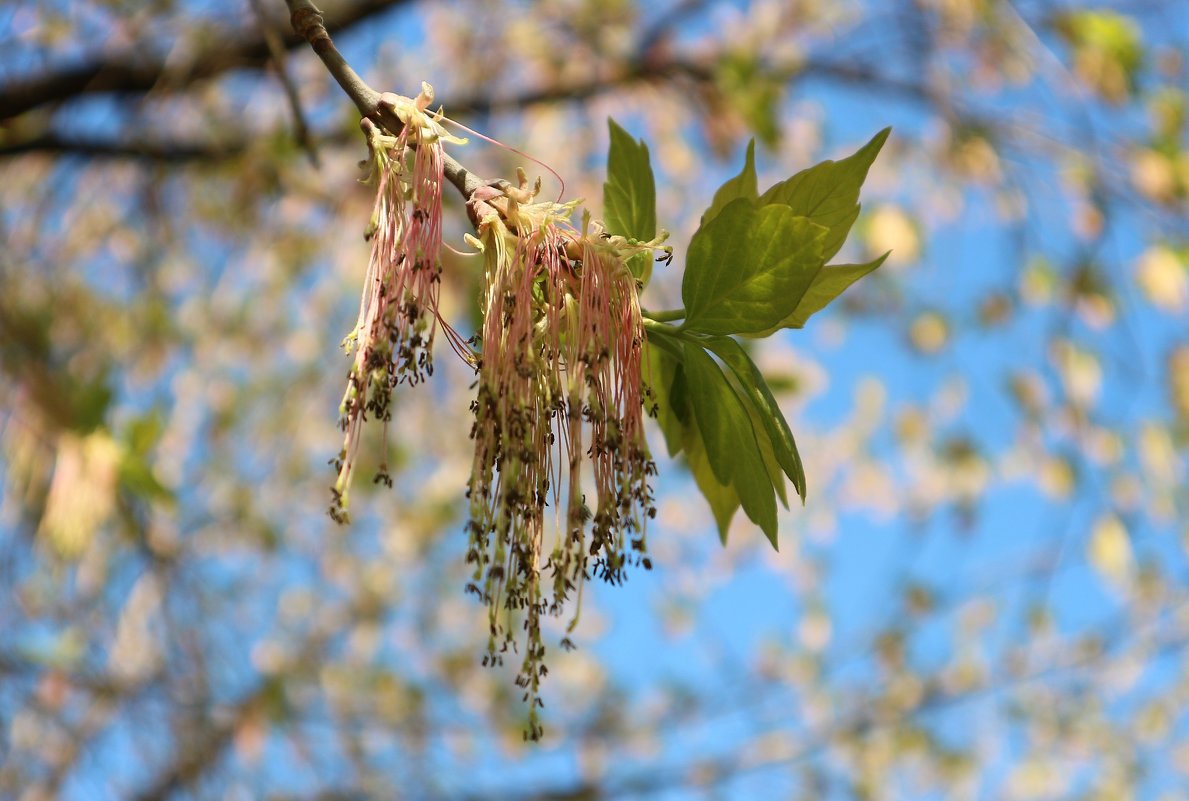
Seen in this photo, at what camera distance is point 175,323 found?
324cm

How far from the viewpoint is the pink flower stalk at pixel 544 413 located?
28.7 inches

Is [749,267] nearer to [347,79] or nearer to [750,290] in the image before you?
[750,290]

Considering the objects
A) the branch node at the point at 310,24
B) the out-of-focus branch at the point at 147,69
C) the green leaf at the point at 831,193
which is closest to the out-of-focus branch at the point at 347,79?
the branch node at the point at 310,24

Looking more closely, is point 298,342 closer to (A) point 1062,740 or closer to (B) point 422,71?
(B) point 422,71

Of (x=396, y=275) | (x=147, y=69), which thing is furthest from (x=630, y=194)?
(x=147, y=69)

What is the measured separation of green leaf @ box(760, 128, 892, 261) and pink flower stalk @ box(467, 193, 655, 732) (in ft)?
0.41

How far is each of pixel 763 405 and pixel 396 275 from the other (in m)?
0.27

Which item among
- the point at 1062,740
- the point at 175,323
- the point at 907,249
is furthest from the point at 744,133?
the point at 1062,740

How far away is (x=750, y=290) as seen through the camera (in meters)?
0.74

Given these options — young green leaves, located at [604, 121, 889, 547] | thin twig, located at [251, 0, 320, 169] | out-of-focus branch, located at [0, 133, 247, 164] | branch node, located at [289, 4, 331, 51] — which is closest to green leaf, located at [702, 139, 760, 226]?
young green leaves, located at [604, 121, 889, 547]

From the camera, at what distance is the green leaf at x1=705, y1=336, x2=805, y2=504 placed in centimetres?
73

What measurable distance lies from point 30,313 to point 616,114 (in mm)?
1983

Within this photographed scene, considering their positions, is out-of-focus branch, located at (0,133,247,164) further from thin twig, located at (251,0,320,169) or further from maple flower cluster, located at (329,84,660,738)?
maple flower cluster, located at (329,84,660,738)

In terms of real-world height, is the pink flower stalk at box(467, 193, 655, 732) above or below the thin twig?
below
